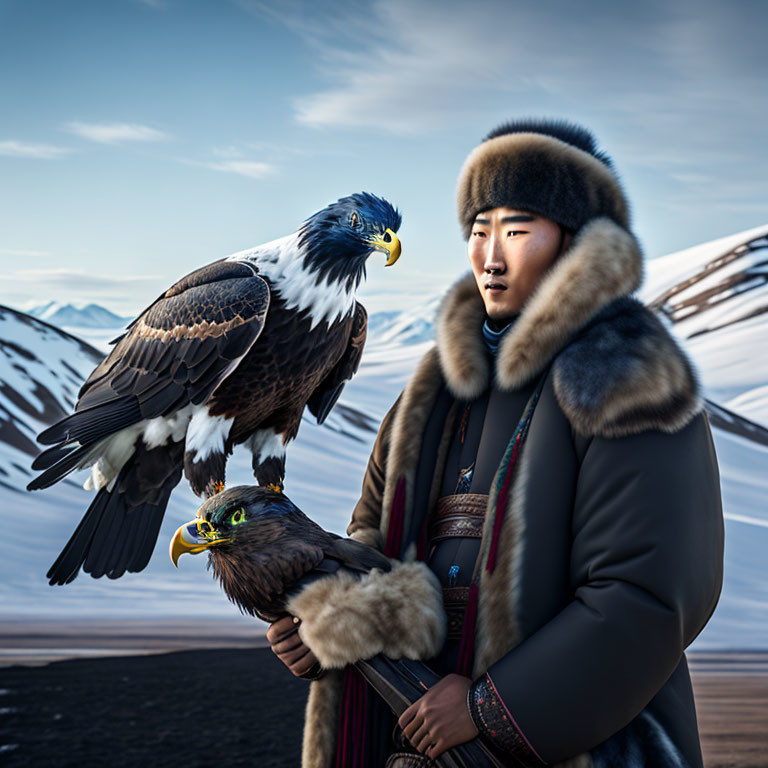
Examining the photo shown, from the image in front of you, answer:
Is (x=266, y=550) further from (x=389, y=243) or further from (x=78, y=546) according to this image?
(x=78, y=546)

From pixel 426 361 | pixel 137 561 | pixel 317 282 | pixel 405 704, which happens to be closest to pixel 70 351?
pixel 137 561

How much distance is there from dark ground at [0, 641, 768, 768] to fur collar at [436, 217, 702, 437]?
2.64 metres

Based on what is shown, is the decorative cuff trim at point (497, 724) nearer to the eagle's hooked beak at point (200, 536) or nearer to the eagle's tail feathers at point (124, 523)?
the eagle's hooked beak at point (200, 536)

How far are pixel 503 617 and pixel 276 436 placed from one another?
5.14 feet

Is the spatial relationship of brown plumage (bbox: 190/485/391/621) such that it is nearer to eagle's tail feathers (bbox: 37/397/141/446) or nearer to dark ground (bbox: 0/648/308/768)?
eagle's tail feathers (bbox: 37/397/141/446)

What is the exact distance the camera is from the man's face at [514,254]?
1.37 metres

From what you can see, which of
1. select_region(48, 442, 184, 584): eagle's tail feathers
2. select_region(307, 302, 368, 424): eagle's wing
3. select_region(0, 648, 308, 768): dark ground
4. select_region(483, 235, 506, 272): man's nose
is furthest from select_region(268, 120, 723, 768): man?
select_region(0, 648, 308, 768): dark ground

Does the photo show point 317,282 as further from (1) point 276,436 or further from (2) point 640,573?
(2) point 640,573

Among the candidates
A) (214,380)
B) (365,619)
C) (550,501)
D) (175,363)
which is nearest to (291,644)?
(365,619)

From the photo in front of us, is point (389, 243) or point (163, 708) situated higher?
point (389, 243)

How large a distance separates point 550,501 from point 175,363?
1553 mm

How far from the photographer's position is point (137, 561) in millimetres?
2666

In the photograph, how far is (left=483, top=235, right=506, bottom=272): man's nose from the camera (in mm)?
1384

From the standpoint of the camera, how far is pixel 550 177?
136 centimetres
